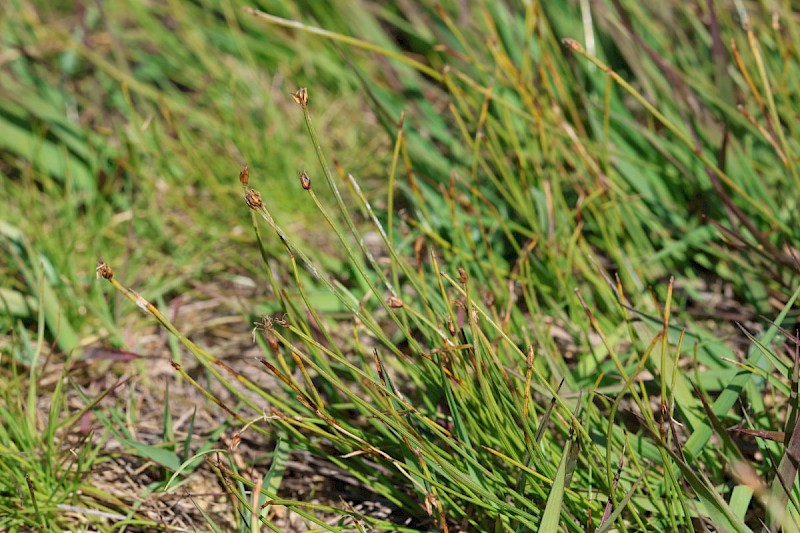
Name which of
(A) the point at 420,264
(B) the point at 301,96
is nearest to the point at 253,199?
(B) the point at 301,96

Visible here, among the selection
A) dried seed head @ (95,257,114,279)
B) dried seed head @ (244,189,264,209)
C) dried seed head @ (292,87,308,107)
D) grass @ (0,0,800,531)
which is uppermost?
dried seed head @ (292,87,308,107)

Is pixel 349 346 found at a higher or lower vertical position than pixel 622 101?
lower

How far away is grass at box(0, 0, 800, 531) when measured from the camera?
0.88 m

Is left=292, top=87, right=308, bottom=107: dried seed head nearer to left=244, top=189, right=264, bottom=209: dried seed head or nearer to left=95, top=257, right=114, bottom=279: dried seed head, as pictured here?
left=244, top=189, right=264, bottom=209: dried seed head

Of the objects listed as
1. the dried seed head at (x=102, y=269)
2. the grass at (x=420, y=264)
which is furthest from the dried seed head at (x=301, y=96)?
the dried seed head at (x=102, y=269)

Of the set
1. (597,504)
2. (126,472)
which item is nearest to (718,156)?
(597,504)

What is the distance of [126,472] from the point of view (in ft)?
3.61

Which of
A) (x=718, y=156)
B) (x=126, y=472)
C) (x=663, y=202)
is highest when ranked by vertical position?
(x=718, y=156)

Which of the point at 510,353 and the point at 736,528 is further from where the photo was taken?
the point at 510,353

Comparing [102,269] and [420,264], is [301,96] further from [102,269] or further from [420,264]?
[420,264]

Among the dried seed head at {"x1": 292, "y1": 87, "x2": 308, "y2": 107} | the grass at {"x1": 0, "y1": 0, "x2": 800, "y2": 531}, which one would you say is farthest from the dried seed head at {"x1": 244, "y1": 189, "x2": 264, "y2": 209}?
the dried seed head at {"x1": 292, "y1": 87, "x2": 308, "y2": 107}

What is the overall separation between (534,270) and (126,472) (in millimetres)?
677

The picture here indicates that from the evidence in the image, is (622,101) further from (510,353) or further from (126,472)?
(126,472)

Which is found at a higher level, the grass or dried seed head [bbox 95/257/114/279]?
dried seed head [bbox 95/257/114/279]
